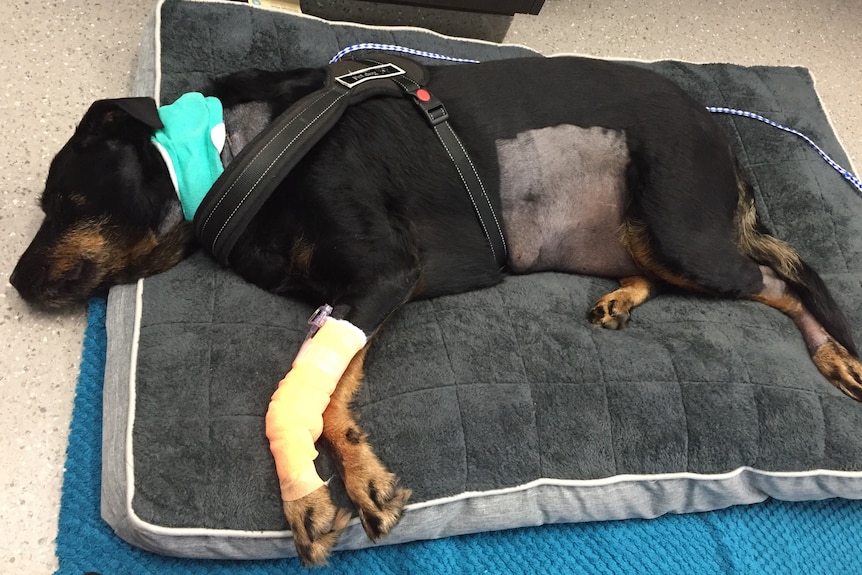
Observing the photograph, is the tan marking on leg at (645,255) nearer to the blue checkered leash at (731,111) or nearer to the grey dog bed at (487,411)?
the grey dog bed at (487,411)

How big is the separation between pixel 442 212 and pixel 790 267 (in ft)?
3.91

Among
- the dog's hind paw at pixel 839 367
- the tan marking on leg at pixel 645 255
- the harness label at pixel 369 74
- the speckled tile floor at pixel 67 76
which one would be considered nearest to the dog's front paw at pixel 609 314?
the tan marking on leg at pixel 645 255

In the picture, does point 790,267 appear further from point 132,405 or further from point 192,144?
point 132,405

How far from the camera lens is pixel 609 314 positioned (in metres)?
1.87

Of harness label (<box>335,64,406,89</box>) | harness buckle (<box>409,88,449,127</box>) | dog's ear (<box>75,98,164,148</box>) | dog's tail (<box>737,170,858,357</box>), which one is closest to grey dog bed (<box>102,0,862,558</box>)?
dog's tail (<box>737,170,858,357</box>)

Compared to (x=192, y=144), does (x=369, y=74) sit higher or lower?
higher

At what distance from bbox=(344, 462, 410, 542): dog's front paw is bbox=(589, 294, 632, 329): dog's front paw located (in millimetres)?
790

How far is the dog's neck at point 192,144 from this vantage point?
1.59 meters

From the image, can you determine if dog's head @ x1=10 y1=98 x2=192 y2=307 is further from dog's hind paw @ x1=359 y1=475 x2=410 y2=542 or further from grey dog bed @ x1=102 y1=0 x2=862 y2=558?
dog's hind paw @ x1=359 y1=475 x2=410 y2=542

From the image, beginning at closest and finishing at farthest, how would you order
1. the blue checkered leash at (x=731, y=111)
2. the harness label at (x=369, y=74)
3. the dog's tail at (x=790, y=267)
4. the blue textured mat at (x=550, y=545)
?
1. the blue textured mat at (x=550, y=545)
2. the harness label at (x=369, y=74)
3. the dog's tail at (x=790, y=267)
4. the blue checkered leash at (x=731, y=111)

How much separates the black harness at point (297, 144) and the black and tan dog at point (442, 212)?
0.16 ft

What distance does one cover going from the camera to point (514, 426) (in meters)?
1.57

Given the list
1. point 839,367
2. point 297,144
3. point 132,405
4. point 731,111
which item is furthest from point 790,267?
point 132,405

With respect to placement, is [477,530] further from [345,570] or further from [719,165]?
[719,165]
